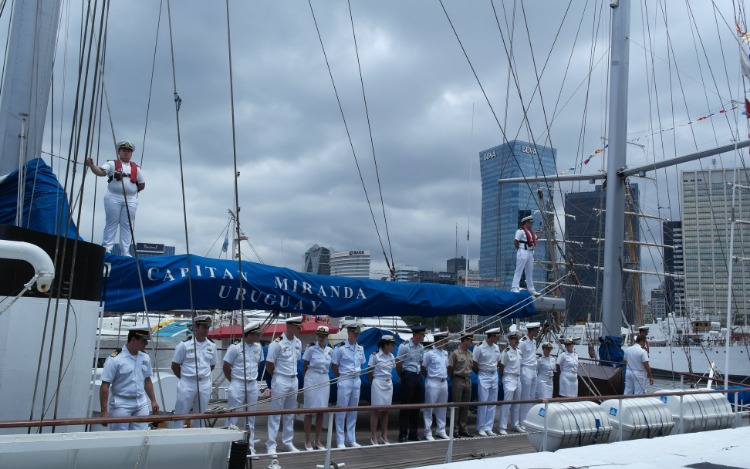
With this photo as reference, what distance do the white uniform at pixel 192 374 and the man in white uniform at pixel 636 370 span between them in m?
6.98

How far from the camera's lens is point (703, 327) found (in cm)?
4394

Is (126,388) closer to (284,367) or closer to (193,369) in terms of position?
(193,369)

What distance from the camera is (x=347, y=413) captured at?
7.53 metres

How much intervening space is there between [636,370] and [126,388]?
26.6ft

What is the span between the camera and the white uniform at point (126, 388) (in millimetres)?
5844

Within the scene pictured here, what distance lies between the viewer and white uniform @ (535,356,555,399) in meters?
9.87

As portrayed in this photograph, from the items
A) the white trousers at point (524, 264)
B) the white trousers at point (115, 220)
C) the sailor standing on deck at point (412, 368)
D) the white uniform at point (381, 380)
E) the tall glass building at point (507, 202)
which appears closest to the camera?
the white trousers at point (115, 220)

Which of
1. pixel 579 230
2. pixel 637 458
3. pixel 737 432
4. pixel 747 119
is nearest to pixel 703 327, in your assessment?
pixel 579 230

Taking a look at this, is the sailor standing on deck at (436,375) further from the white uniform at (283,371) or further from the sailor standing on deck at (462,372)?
the white uniform at (283,371)

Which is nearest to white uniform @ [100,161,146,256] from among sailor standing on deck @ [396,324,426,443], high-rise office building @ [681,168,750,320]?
sailor standing on deck @ [396,324,426,443]

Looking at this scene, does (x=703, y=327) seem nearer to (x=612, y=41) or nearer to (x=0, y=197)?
(x=612, y=41)

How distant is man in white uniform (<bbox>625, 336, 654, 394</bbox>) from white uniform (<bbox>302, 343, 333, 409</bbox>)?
557 cm

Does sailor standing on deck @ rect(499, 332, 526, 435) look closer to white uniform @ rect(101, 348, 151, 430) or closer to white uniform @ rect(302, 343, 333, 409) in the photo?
Answer: white uniform @ rect(302, 343, 333, 409)

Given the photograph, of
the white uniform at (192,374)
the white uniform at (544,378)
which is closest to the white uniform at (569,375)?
the white uniform at (544,378)
